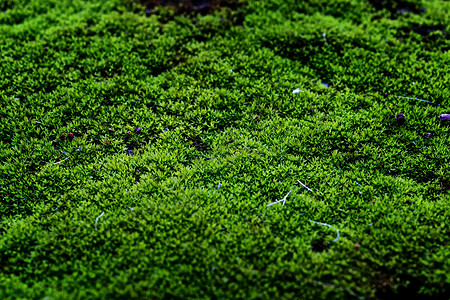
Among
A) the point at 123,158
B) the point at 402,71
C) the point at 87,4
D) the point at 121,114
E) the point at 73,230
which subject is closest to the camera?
the point at 73,230

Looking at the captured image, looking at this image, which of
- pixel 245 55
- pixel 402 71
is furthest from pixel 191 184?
pixel 402 71

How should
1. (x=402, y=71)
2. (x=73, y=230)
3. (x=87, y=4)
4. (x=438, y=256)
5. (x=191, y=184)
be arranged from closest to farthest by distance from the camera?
(x=438, y=256)
(x=73, y=230)
(x=191, y=184)
(x=402, y=71)
(x=87, y=4)

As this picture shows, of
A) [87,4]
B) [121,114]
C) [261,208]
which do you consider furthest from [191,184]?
[87,4]

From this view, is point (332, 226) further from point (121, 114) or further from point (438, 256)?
point (121, 114)

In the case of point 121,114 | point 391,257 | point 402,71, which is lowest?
point 391,257

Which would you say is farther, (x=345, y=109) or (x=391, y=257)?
(x=345, y=109)

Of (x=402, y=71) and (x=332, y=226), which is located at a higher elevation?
(x=402, y=71)
